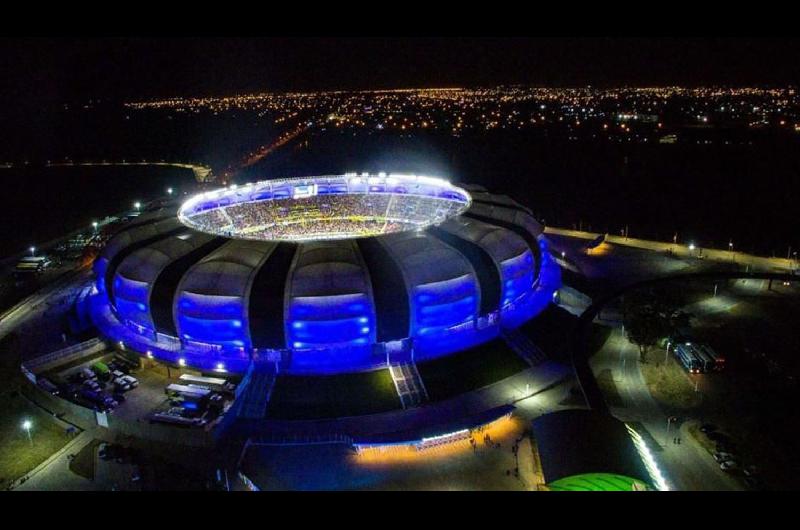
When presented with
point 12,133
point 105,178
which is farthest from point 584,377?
point 12,133

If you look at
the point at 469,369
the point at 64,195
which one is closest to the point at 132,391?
the point at 469,369

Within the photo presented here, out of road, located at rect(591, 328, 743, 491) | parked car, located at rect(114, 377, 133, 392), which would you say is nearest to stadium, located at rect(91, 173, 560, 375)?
parked car, located at rect(114, 377, 133, 392)

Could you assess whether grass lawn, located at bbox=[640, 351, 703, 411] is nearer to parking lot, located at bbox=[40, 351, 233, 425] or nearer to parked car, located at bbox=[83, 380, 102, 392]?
parking lot, located at bbox=[40, 351, 233, 425]

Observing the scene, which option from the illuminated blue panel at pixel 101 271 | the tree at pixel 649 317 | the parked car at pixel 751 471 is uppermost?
the illuminated blue panel at pixel 101 271

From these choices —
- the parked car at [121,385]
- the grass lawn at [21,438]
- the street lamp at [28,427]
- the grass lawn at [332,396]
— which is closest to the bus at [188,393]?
the parked car at [121,385]

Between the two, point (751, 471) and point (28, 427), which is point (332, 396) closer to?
point (28, 427)

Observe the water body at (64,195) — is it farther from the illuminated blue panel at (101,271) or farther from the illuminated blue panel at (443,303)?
the illuminated blue panel at (443,303)
